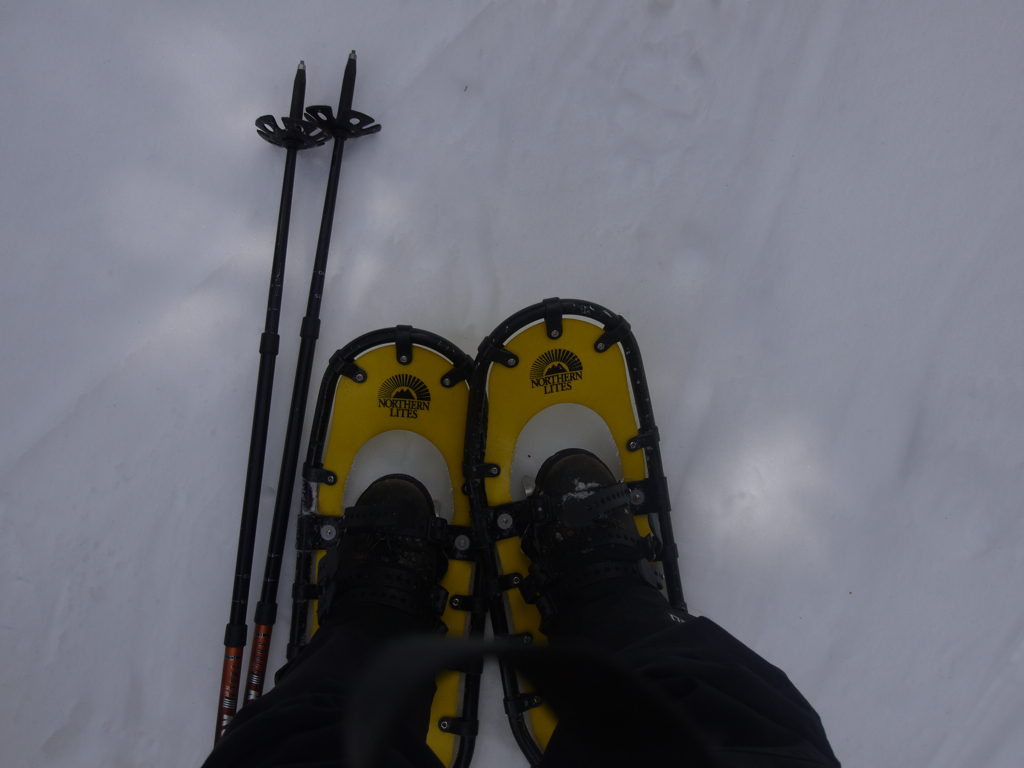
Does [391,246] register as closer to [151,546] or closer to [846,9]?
[151,546]

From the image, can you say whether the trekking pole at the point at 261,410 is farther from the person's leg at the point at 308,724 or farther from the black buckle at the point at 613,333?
the black buckle at the point at 613,333

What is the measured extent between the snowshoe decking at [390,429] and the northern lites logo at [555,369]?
0.15 metres

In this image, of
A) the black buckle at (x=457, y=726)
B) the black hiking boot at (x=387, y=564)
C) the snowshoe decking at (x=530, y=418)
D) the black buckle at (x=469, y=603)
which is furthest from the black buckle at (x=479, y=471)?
the black buckle at (x=457, y=726)

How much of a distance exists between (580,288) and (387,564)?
0.69m

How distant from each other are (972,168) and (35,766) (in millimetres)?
2340

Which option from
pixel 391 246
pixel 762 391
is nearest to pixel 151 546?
pixel 391 246

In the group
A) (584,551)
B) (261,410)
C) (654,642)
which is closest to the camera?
(654,642)

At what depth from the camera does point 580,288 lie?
1.32 m

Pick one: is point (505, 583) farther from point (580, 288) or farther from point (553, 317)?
point (580, 288)

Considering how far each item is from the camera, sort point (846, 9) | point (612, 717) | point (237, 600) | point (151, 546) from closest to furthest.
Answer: point (612, 717) < point (237, 600) < point (151, 546) < point (846, 9)

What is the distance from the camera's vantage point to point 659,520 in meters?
1.16

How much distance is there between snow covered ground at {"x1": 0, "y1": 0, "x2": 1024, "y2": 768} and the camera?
123 cm

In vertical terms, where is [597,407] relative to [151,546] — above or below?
above

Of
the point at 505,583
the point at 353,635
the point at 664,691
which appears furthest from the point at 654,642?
the point at 353,635
